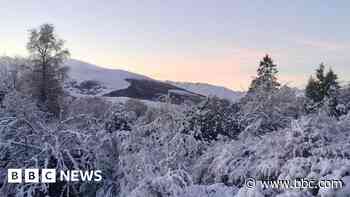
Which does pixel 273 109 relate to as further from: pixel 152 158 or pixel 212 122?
pixel 152 158

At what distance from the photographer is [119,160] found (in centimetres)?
772

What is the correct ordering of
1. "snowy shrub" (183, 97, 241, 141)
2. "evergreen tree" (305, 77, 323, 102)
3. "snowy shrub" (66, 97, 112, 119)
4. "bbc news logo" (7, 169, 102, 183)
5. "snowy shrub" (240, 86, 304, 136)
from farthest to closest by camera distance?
1. "evergreen tree" (305, 77, 323, 102)
2. "snowy shrub" (183, 97, 241, 141)
3. "snowy shrub" (240, 86, 304, 136)
4. "snowy shrub" (66, 97, 112, 119)
5. "bbc news logo" (7, 169, 102, 183)

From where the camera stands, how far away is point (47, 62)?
1339 inches

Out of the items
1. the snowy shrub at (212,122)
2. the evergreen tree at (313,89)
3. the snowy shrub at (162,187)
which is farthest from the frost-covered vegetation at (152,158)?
the evergreen tree at (313,89)

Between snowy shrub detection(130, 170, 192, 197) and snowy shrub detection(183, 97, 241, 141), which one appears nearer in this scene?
snowy shrub detection(130, 170, 192, 197)

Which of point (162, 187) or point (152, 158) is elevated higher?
point (152, 158)

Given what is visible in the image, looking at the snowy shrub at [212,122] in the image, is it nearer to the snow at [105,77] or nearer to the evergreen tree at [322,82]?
the evergreen tree at [322,82]

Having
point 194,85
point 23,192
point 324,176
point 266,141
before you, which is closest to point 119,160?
point 23,192

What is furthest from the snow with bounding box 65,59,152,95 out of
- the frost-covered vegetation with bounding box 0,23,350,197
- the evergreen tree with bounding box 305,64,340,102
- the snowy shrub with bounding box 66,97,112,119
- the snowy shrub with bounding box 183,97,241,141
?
the frost-covered vegetation with bounding box 0,23,350,197

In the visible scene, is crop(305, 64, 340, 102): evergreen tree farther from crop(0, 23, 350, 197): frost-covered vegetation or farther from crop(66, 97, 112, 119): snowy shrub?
crop(0, 23, 350, 197): frost-covered vegetation

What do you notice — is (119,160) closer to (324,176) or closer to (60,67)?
(324,176)

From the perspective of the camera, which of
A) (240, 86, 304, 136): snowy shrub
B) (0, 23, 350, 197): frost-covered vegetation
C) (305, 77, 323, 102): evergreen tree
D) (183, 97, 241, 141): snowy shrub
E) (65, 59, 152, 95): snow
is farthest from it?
(65, 59, 152, 95): snow

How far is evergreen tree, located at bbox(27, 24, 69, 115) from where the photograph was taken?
32125mm

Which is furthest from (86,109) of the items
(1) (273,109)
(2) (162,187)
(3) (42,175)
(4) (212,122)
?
(2) (162,187)
